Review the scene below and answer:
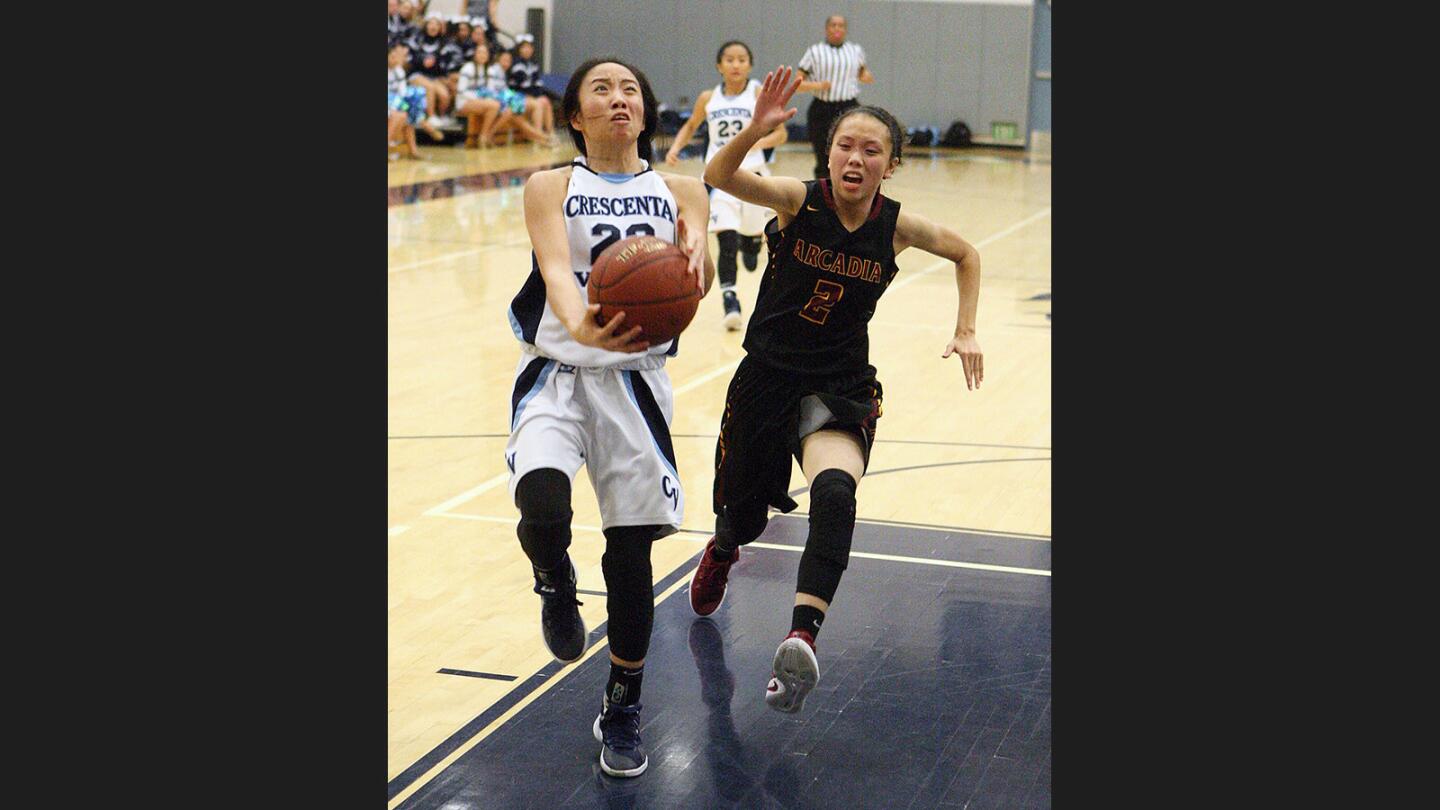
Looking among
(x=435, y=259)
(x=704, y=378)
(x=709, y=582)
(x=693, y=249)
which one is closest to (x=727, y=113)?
(x=704, y=378)

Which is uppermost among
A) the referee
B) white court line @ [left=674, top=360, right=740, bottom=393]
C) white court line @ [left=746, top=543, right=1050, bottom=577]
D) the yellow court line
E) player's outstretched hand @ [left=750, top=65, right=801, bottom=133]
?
the referee

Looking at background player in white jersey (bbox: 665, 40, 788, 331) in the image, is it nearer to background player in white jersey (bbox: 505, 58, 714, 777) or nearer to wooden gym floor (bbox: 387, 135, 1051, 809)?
wooden gym floor (bbox: 387, 135, 1051, 809)

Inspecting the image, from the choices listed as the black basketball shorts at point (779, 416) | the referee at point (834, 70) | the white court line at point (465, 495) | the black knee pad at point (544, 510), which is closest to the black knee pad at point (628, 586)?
the black knee pad at point (544, 510)

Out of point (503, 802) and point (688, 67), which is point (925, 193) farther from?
point (503, 802)

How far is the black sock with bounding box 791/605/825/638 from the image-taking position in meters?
3.77

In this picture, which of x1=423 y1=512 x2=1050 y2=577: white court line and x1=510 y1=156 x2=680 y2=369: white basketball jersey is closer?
x1=510 y1=156 x2=680 y2=369: white basketball jersey

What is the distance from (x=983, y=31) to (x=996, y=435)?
1573 centimetres

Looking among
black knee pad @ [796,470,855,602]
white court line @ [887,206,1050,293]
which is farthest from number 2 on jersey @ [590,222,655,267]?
white court line @ [887,206,1050,293]

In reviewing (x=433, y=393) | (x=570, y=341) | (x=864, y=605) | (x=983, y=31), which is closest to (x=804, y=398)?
(x=570, y=341)

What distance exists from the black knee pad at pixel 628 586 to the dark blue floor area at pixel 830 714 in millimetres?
296

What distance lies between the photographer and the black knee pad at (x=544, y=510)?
359cm

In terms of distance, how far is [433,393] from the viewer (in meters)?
7.80

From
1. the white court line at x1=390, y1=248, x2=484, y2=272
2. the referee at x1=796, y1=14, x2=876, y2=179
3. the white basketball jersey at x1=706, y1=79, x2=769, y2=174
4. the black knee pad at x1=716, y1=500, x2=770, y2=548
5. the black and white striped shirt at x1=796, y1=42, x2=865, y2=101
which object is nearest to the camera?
the black knee pad at x1=716, y1=500, x2=770, y2=548

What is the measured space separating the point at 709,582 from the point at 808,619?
1.00m
